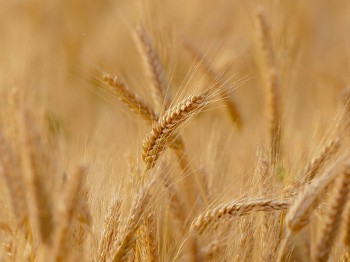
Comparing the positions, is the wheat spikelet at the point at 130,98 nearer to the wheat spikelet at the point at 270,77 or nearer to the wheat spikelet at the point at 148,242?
the wheat spikelet at the point at 148,242

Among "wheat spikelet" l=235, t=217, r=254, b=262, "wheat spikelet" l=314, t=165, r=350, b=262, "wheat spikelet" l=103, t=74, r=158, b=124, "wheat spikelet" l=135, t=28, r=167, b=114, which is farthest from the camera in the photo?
"wheat spikelet" l=135, t=28, r=167, b=114

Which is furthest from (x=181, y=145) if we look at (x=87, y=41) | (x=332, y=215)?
(x=87, y=41)

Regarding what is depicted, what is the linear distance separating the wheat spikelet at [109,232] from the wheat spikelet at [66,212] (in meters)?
0.25

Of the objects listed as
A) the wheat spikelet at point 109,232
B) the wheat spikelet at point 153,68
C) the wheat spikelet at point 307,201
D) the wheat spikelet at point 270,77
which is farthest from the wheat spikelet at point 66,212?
the wheat spikelet at point 270,77

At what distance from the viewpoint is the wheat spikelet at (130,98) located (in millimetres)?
1696

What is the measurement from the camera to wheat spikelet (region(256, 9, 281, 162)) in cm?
215

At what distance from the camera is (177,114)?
1.48 m

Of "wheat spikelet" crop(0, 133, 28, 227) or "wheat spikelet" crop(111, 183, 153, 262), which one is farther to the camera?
"wheat spikelet" crop(111, 183, 153, 262)

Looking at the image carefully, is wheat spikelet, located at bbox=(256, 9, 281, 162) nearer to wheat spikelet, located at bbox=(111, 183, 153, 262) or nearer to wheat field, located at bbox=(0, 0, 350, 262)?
wheat field, located at bbox=(0, 0, 350, 262)

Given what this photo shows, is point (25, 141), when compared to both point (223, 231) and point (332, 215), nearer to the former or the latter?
point (223, 231)

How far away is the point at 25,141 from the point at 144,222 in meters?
0.47

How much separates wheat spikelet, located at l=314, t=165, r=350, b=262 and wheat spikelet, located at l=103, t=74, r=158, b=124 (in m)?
0.63

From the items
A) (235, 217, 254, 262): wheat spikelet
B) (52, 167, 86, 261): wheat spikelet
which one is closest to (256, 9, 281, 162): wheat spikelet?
(235, 217, 254, 262): wheat spikelet

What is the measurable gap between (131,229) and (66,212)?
29 cm
